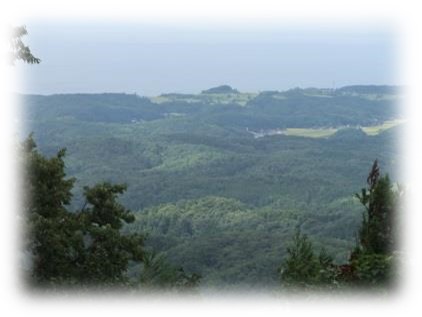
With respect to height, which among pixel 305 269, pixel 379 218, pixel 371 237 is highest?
pixel 379 218

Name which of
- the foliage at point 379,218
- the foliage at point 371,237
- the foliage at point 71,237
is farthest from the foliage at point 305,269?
the foliage at point 71,237

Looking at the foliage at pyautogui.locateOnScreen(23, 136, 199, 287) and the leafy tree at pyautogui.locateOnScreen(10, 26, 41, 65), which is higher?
the leafy tree at pyautogui.locateOnScreen(10, 26, 41, 65)

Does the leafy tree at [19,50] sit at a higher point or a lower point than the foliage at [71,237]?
higher

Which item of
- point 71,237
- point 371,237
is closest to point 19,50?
point 71,237

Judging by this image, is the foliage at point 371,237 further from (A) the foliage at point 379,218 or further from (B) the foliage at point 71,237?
(B) the foliage at point 71,237

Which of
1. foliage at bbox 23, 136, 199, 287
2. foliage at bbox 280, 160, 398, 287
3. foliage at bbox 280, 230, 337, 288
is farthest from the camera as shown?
foliage at bbox 280, 160, 398, 287

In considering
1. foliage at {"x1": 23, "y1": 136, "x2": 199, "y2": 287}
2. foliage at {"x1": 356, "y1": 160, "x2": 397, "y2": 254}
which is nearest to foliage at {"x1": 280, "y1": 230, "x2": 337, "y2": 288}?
foliage at {"x1": 356, "y1": 160, "x2": 397, "y2": 254}

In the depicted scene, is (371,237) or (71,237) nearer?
(71,237)

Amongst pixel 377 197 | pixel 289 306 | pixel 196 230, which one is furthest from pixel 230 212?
pixel 289 306

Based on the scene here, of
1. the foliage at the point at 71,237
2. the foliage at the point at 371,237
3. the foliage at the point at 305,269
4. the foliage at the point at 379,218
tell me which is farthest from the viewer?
the foliage at the point at 379,218

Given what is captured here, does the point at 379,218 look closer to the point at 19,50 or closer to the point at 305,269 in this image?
the point at 305,269

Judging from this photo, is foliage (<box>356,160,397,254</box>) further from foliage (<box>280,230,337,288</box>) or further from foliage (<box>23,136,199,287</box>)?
foliage (<box>23,136,199,287</box>)

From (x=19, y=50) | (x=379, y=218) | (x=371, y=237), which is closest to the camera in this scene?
(x=19, y=50)
